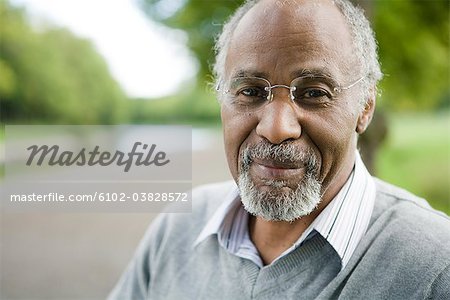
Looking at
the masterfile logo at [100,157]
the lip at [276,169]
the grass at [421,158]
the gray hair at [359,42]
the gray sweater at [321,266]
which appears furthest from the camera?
the grass at [421,158]

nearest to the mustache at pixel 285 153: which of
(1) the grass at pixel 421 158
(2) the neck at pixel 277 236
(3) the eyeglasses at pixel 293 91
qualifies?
(3) the eyeglasses at pixel 293 91

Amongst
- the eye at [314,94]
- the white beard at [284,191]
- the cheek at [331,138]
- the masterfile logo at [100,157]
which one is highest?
the masterfile logo at [100,157]

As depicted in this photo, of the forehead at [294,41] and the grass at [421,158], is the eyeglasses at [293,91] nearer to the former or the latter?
the forehead at [294,41]

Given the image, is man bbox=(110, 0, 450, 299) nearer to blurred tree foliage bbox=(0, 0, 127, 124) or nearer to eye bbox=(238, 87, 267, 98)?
eye bbox=(238, 87, 267, 98)

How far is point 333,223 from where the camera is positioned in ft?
4.99

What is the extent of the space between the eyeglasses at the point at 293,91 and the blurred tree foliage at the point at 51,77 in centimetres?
845

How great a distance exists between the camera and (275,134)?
4.64 ft

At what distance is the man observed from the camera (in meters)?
1.41

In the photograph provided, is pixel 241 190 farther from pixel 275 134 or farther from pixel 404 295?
pixel 404 295

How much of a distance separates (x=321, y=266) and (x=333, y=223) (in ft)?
0.45

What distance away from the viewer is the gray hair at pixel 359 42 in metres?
1.57

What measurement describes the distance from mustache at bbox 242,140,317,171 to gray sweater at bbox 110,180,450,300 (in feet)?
0.83

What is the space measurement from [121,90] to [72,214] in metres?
3.06

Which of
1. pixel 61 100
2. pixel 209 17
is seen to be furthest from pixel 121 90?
pixel 209 17
